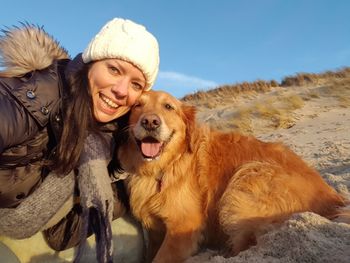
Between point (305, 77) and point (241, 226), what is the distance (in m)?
14.0

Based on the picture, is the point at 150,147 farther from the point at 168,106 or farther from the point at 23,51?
the point at 23,51

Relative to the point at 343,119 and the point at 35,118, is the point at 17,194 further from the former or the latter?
the point at 343,119

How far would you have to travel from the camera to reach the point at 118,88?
3.61 metres

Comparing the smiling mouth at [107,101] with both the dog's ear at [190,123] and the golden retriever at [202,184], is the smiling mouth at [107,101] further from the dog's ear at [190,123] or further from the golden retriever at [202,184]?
the dog's ear at [190,123]

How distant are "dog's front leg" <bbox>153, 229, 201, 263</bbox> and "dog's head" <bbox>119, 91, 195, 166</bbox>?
78 cm

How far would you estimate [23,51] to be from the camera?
3.18 metres

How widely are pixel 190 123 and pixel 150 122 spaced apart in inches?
25.6

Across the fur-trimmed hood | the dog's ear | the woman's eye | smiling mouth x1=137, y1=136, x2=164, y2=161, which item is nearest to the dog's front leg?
smiling mouth x1=137, y1=136, x2=164, y2=161

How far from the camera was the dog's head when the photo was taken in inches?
157

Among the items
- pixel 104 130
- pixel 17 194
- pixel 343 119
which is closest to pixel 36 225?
pixel 17 194

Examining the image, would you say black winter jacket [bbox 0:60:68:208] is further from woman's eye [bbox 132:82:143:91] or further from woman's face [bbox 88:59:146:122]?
woman's eye [bbox 132:82:143:91]

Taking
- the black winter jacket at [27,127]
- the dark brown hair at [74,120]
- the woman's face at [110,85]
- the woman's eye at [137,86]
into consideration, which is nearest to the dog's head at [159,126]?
the woman's eye at [137,86]

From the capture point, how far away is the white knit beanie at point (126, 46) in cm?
366

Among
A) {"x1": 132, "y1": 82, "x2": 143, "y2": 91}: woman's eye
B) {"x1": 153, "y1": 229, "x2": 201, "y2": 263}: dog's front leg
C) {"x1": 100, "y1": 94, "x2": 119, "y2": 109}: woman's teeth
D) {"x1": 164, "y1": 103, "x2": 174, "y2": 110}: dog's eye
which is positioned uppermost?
{"x1": 132, "y1": 82, "x2": 143, "y2": 91}: woman's eye
